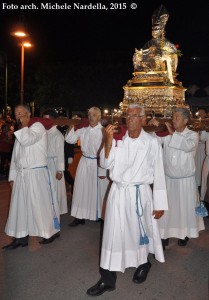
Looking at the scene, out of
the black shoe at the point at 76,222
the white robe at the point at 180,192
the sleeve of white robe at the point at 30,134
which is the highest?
the sleeve of white robe at the point at 30,134

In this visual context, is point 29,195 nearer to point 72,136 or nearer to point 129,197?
point 72,136

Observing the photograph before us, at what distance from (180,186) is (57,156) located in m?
2.24

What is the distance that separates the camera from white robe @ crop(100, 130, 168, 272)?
3740 millimetres

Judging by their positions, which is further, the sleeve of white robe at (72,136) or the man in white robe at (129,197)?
the sleeve of white robe at (72,136)

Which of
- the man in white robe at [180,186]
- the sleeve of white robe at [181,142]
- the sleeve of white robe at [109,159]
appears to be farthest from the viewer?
the man in white robe at [180,186]

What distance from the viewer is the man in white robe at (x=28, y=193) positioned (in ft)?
16.4

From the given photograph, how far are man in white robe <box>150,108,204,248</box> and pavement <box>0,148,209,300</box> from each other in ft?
0.79

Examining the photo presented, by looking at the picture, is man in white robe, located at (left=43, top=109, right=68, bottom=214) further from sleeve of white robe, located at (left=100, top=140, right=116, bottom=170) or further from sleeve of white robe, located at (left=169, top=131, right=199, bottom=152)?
sleeve of white robe, located at (left=100, top=140, right=116, bottom=170)

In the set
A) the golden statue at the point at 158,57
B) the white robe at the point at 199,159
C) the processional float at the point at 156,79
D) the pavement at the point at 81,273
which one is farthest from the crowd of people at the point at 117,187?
the golden statue at the point at 158,57

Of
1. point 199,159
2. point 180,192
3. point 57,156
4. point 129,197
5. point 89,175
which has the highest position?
point 57,156

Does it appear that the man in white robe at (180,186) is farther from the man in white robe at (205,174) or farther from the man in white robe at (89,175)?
the man in white robe at (205,174)

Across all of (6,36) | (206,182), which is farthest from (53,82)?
(206,182)

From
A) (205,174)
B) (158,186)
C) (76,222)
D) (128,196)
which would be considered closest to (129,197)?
(128,196)

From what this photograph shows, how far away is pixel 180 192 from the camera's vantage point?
17.4ft
